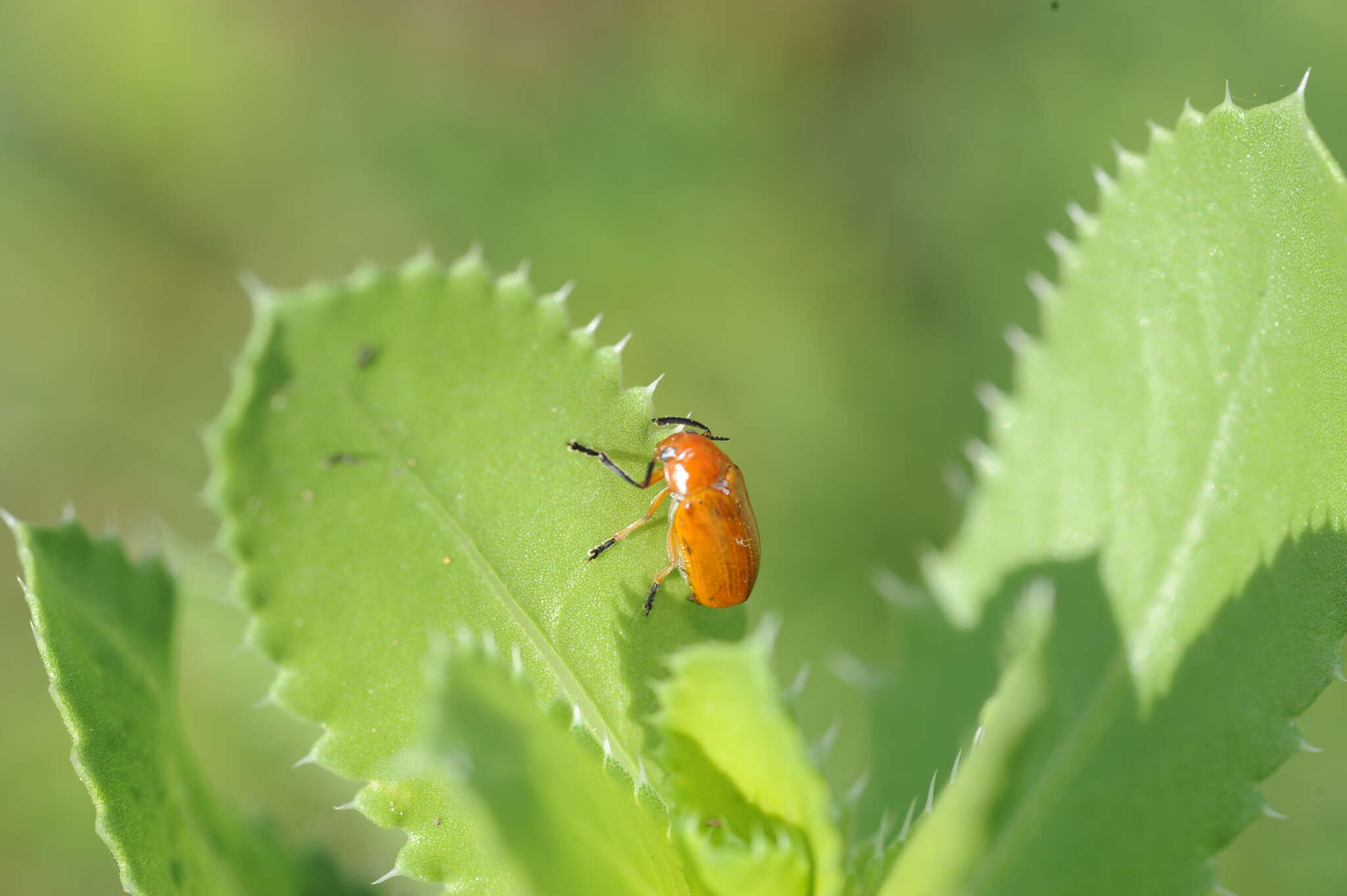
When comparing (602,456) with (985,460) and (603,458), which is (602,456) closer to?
(603,458)

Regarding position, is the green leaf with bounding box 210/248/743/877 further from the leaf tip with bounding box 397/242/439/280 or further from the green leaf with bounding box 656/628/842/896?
the green leaf with bounding box 656/628/842/896

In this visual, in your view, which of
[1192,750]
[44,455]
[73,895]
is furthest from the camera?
[44,455]

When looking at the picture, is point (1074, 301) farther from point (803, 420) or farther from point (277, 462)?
point (803, 420)

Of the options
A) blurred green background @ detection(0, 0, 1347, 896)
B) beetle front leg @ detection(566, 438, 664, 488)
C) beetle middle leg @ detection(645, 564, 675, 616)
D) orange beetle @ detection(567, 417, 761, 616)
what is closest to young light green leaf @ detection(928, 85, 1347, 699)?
orange beetle @ detection(567, 417, 761, 616)

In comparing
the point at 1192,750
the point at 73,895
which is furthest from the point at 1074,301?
the point at 73,895

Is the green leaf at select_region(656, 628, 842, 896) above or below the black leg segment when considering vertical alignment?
below

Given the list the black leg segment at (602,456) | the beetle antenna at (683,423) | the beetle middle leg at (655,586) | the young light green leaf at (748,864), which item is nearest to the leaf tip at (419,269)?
the black leg segment at (602,456)
